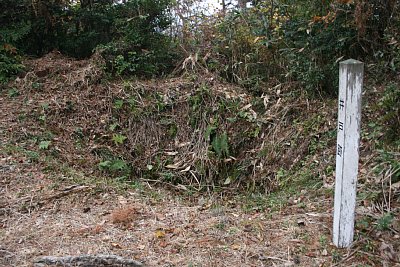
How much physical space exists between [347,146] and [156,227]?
1840mm

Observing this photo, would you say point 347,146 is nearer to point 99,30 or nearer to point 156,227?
point 156,227

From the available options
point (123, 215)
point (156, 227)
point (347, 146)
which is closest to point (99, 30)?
point (123, 215)

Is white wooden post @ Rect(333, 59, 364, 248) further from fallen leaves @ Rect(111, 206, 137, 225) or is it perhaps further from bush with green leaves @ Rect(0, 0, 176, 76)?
bush with green leaves @ Rect(0, 0, 176, 76)

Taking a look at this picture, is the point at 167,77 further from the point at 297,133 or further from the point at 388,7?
the point at 388,7

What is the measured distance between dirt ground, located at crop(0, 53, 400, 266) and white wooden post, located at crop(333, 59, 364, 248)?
0.19m

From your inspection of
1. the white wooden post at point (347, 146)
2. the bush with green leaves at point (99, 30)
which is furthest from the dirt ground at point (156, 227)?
the bush with green leaves at point (99, 30)

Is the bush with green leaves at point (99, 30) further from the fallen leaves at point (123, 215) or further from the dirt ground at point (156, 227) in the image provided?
the fallen leaves at point (123, 215)

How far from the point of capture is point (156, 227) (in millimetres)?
3791

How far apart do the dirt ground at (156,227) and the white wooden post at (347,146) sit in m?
0.19

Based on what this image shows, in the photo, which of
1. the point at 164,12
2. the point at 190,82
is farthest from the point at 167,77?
the point at 164,12

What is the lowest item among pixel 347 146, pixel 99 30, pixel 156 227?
pixel 156 227

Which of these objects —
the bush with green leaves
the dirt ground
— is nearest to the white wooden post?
the dirt ground

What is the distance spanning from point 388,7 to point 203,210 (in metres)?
3.62

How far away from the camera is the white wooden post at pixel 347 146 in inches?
118
